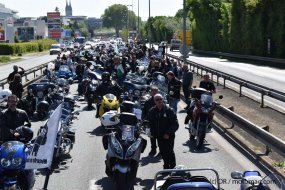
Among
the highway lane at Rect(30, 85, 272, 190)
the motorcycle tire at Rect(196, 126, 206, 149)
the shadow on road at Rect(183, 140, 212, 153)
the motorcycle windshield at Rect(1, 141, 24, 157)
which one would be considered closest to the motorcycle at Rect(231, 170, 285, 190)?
the highway lane at Rect(30, 85, 272, 190)

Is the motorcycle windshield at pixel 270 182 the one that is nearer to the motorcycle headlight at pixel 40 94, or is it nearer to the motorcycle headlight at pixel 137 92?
the motorcycle headlight at pixel 137 92

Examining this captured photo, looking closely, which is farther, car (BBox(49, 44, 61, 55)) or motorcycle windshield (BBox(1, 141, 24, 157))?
car (BBox(49, 44, 61, 55))

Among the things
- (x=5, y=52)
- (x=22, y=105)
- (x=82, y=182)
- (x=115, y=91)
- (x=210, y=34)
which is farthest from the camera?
(x=5, y=52)

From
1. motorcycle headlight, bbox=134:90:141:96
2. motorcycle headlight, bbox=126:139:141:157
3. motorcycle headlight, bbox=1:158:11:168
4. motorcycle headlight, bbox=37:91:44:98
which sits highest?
motorcycle headlight, bbox=1:158:11:168

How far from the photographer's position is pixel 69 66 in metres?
35.0

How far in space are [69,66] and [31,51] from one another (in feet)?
248

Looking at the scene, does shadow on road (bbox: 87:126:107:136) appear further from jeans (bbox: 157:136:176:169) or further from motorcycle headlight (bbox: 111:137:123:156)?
motorcycle headlight (bbox: 111:137:123:156)

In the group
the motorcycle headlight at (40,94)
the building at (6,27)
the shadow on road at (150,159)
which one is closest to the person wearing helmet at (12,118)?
the shadow on road at (150,159)

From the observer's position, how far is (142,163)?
39.5 ft

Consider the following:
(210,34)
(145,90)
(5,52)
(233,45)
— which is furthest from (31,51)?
(145,90)

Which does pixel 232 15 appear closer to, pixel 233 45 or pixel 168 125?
pixel 233 45

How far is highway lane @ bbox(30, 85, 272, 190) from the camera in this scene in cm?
1030

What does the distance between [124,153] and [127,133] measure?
14.6 inches

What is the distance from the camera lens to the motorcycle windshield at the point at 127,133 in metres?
9.51
